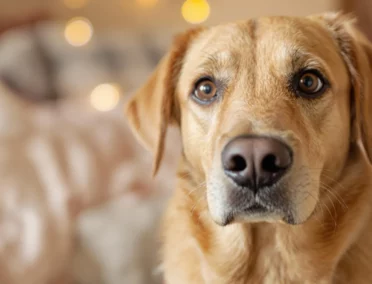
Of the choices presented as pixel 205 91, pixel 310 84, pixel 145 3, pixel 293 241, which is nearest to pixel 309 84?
pixel 310 84

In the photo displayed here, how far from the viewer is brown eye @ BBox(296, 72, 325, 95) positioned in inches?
59.4

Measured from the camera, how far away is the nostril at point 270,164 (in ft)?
4.17

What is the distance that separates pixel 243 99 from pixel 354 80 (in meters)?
0.34

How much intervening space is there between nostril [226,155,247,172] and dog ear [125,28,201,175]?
0.44 meters

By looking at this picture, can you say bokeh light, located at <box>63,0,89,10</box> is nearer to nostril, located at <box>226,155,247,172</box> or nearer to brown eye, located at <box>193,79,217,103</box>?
brown eye, located at <box>193,79,217,103</box>

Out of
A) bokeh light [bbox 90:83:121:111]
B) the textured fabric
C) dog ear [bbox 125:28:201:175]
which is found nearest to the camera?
dog ear [bbox 125:28:201:175]

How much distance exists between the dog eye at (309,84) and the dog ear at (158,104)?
422mm

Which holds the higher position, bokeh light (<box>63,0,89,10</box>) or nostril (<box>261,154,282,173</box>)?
bokeh light (<box>63,0,89,10</box>)

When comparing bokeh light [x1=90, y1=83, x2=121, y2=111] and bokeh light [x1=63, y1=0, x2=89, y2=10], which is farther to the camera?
bokeh light [x1=63, y1=0, x2=89, y2=10]

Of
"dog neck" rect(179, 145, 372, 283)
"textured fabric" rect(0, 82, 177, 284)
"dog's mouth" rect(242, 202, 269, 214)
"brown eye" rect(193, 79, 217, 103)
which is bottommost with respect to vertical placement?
"textured fabric" rect(0, 82, 177, 284)

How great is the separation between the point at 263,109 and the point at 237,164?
0.18m

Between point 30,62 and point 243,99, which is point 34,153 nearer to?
point 30,62

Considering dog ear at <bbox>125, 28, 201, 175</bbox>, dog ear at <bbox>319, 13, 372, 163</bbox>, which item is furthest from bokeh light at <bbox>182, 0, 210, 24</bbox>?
dog ear at <bbox>319, 13, 372, 163</bbox>

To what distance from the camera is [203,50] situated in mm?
1672
